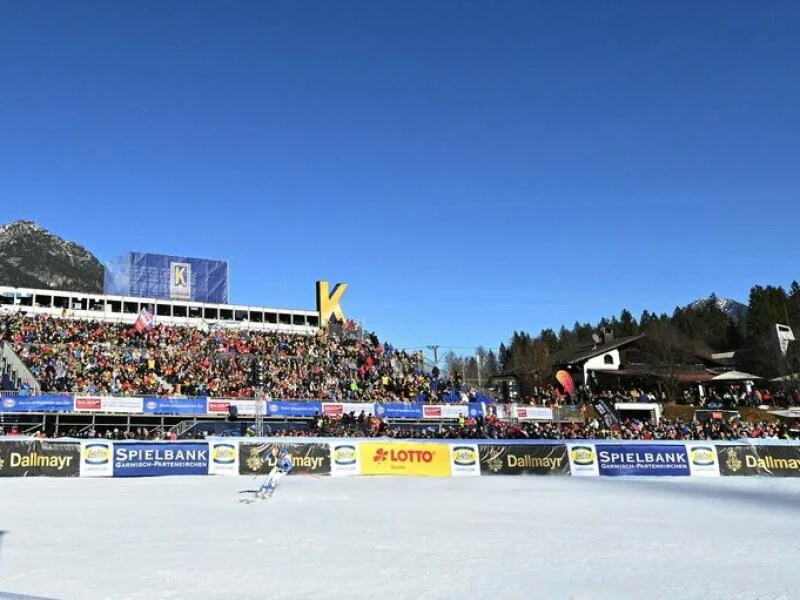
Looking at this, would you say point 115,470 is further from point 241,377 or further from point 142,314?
point 142,314

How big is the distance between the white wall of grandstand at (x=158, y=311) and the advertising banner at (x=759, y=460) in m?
43.6

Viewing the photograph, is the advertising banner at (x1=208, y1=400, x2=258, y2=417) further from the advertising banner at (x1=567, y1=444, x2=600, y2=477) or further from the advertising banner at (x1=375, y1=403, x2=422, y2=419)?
the advertising banner at (x1=567, y1=444, x2=600, y2=477)

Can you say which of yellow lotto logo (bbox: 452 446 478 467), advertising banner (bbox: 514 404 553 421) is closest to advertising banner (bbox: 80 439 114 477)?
yellow lotto logo (bbox: 452 446 478 467)

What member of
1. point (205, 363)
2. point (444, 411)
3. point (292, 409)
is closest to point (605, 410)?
point (444, 411)

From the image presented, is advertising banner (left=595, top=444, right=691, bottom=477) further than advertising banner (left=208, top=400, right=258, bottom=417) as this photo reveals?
No

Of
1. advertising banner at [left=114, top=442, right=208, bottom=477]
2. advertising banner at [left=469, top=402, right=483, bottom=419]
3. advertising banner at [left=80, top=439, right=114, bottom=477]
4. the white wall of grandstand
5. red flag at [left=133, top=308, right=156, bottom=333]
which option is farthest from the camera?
the white wall of grandstand

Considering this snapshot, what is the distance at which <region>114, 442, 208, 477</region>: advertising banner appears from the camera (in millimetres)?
27094

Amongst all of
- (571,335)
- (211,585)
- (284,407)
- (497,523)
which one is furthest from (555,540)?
(571,335)

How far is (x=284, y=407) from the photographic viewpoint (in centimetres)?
4172

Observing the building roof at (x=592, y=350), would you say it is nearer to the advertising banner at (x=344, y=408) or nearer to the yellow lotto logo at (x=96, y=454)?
the advertising banner at (x=344, y=408)

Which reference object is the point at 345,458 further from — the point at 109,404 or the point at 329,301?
the point at 329,301

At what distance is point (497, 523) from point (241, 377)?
31200mm

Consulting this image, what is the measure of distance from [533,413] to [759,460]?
18946 mm

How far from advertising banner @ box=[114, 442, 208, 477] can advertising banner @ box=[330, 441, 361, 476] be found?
5267 millimetres
